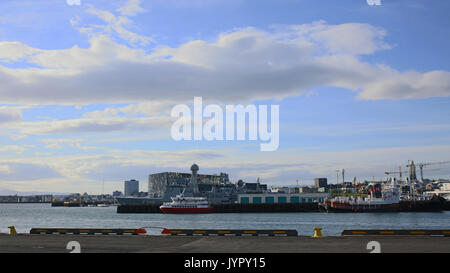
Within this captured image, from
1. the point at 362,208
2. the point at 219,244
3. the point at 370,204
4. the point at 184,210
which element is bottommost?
the point at 184,210

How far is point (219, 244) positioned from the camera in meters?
28.9

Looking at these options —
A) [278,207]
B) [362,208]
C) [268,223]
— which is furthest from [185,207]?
[268,223]

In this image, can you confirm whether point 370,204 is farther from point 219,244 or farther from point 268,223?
point 219,244

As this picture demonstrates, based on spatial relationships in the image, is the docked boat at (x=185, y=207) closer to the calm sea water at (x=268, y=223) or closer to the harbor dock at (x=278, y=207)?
the harbor dock at (x=278, y=207)

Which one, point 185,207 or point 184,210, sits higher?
point 185,207

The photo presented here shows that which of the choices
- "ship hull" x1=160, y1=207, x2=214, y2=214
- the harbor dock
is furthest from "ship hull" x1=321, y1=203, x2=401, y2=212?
"ship hull" x1=160, y1=207, x2=214, y2=214

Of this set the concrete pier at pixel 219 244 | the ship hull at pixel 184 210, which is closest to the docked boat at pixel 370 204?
the ship hull at pixel 184 210

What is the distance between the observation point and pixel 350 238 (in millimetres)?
31312

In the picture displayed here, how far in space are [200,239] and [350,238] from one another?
34.9 feet

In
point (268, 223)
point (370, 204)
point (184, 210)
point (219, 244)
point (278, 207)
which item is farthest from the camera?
point (278, 207)

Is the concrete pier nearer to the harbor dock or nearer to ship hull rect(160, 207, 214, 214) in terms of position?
ship hull rect(160, 207, 214, 214)

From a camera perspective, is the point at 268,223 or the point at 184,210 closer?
the point at 268,223

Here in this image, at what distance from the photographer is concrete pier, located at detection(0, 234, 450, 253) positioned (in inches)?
1001
